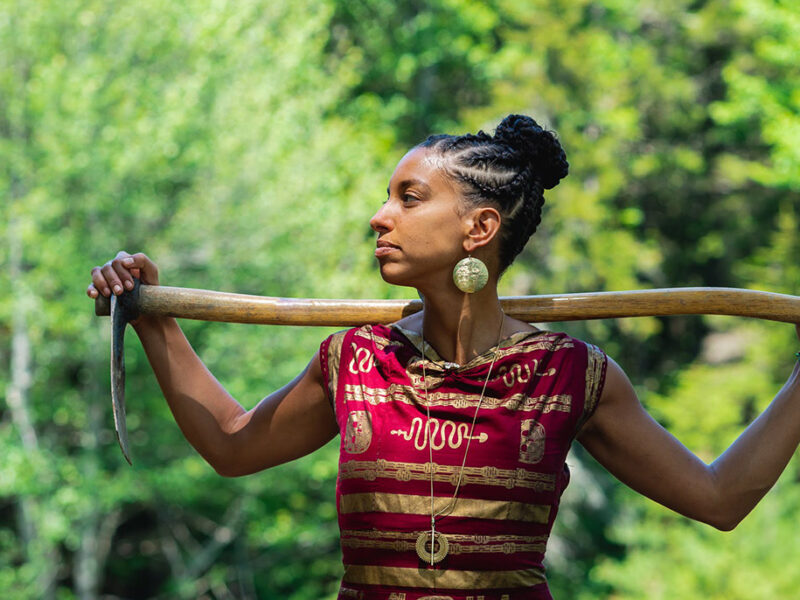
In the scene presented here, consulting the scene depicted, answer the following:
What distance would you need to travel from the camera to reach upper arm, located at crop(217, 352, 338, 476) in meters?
2.37

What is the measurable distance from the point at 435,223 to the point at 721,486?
0.79m

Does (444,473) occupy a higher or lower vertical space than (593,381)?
lower

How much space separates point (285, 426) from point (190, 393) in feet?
0.75

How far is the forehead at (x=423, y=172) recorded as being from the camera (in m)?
2.23

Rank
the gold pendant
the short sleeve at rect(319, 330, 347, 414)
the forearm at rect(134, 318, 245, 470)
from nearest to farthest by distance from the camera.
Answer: the gold pendant < the short sleeve at rect(319, 330, 347, 414) < the forearm at rect(134, 318, 245, 470)

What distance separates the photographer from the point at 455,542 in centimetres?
210

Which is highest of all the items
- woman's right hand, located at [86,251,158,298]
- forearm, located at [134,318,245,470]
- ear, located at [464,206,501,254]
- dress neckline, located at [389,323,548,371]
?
ear, located at [464,206,501,254]

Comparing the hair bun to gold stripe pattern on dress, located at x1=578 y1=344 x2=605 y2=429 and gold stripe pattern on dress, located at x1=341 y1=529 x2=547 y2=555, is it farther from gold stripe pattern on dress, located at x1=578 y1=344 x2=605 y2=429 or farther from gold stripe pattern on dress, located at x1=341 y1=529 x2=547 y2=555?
gold stripe pattern on dress, located at x1=341 y1=529 x2=547 y2=555

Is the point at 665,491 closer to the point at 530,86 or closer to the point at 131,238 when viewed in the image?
the point at 131,238

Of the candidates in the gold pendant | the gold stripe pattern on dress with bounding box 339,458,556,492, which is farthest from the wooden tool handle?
the gold pendant

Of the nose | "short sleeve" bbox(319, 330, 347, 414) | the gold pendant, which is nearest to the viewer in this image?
the gold pendant

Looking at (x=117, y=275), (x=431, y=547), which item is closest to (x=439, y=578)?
(x=431, y=547)

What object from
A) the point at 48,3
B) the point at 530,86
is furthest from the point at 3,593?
the point at 530,86

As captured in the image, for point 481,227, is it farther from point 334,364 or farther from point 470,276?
point 334,364
